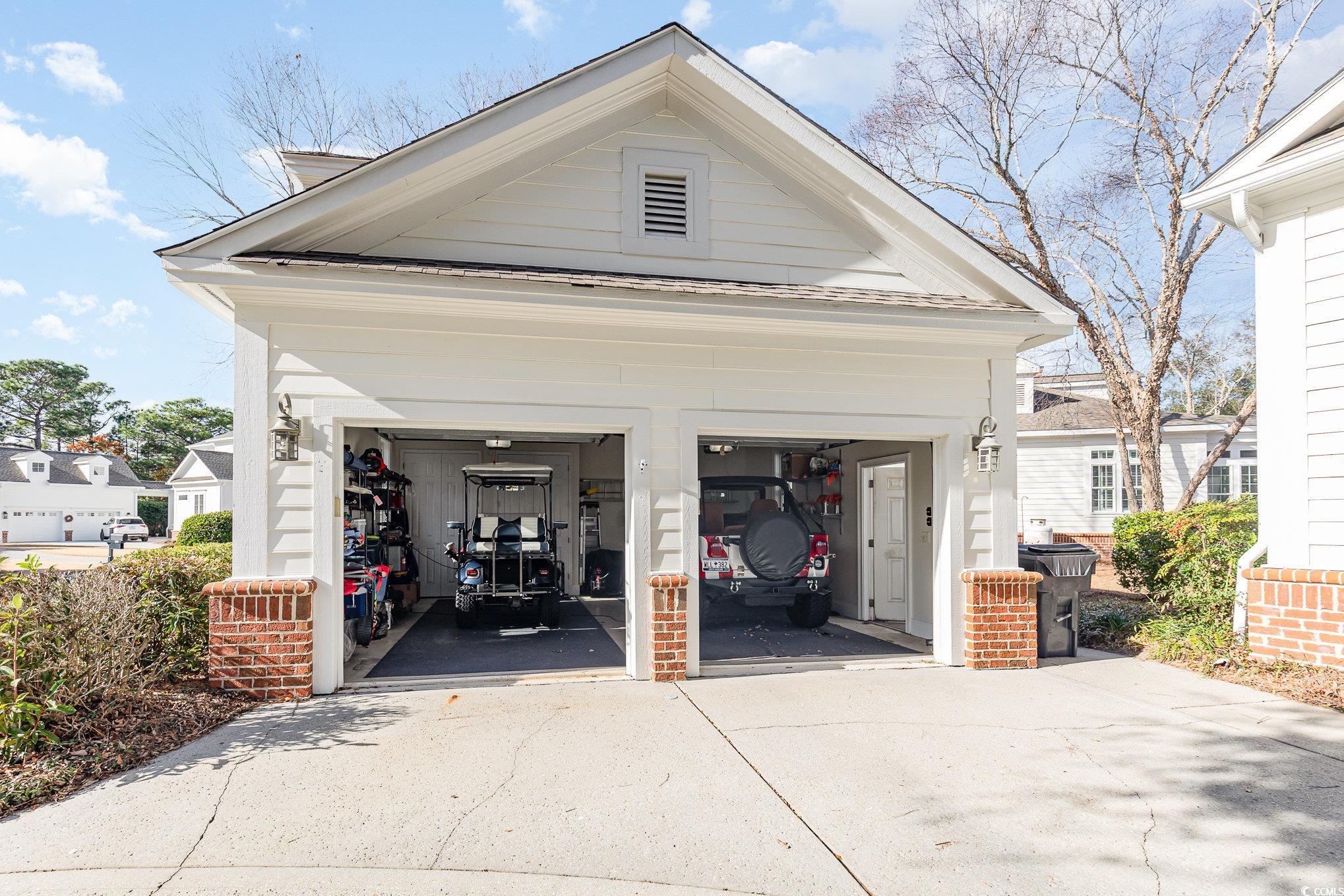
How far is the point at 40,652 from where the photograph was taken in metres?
5.02

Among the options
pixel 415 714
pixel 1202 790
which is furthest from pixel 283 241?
pixel 1202 790

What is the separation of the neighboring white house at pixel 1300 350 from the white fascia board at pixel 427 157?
17.6ft

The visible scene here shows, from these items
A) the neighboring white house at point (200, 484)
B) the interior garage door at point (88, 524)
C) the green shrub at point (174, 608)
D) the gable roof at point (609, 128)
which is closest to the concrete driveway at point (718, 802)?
the green shrub at point (174, 608)

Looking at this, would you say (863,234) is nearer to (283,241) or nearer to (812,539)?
(812,539)

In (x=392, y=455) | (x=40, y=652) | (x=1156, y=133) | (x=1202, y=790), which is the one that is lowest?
(x=1202, y=790)

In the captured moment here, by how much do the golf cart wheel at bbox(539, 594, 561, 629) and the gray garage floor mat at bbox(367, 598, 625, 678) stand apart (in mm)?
145

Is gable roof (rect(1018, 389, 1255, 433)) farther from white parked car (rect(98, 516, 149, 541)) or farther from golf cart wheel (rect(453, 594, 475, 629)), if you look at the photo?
white parked car (rect(98, 516, 149, 541))

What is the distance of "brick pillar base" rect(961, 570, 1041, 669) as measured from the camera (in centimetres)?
728

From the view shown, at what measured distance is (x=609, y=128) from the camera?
7367 millimetres

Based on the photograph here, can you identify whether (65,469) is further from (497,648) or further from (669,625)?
(669,625)

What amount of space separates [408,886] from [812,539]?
22.4 feet

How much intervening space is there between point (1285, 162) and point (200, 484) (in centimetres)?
4339

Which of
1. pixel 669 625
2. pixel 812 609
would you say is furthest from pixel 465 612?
pixel 812 609

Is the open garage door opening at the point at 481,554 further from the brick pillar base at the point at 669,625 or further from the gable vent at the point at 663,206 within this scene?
the gable vent at the point at 663,206
